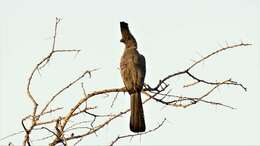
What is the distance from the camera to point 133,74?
6871 mm

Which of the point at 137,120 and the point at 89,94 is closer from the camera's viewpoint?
the point at 89,94

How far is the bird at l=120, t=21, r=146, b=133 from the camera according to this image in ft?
20.0

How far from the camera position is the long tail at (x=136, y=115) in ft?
19.8

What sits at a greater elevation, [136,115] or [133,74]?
[133,74]

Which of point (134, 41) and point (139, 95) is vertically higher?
point (134, 41)

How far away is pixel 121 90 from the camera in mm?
5824

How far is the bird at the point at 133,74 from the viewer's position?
6105mm

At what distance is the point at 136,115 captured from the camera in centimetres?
614

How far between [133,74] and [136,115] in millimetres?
864

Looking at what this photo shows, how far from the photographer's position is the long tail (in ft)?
19.8

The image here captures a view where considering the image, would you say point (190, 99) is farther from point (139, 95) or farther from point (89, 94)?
point (139, 95)

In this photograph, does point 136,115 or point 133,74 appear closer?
point 136,115

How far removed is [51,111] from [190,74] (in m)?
1.65

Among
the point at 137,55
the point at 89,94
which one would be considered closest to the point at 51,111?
the point at 89,94
